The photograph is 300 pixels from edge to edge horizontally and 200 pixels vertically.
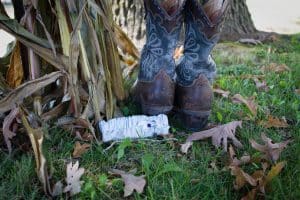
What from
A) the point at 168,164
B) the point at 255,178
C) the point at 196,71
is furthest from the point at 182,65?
the point at 255,178

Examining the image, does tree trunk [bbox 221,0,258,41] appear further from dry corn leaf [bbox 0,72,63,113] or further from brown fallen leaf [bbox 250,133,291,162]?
dry corn leaf [bbox 0,72,63,113]

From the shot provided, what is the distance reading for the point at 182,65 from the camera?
60.8 inches

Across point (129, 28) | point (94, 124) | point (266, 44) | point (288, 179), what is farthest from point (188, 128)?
point (266, 44)

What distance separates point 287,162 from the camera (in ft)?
4.08

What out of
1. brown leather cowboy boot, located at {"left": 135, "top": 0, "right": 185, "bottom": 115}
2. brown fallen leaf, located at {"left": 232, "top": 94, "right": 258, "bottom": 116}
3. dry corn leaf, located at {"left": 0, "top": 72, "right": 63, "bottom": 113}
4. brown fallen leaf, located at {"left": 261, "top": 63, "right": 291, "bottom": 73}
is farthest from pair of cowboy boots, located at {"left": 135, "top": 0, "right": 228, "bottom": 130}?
brown fallen leaf, located at {"left": 261, "top": 63, "right": 291, "bottom": 73}

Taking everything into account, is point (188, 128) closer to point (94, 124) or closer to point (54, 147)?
point (94, 124)

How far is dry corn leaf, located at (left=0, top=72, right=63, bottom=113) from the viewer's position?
50.4 inches

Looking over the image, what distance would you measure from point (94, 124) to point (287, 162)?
0.64 meters

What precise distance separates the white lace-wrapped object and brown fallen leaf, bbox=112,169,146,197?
204 millimetres

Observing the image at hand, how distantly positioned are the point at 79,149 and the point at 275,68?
1192 mm

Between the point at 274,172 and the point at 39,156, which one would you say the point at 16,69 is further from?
the point at 274,172

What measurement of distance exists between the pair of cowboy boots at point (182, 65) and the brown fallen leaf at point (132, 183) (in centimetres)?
36

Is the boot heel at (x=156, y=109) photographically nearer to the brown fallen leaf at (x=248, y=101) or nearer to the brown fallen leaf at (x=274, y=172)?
the brown fallen leaf at (x=248, y=101)

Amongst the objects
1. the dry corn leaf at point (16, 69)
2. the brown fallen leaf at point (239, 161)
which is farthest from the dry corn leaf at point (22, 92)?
the brown fallen leaf at point (239, 161)
